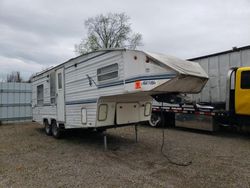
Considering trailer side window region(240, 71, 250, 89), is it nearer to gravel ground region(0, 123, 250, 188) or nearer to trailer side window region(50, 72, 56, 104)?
gravel ground region(0, 123, 250, 188)

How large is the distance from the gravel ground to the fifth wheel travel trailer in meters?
0.88

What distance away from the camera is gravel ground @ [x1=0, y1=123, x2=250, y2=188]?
192 inches

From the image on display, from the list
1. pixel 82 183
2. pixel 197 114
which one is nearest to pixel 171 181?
pixel 82 183

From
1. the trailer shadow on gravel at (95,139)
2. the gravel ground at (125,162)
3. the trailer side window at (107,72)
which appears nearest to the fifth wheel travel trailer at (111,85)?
the trailer side window at (107,72)

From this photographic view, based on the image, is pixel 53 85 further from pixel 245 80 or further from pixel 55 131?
pixel 245 80

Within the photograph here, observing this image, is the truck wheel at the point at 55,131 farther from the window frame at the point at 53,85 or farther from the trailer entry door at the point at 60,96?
the window frame at the point at 53,85

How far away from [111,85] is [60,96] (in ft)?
10.3

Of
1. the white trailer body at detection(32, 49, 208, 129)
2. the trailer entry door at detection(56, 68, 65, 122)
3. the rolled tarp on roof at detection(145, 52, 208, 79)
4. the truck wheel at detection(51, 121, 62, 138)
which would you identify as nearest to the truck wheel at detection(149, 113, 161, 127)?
the white trailer body at detection(32, 49, 208, 129)

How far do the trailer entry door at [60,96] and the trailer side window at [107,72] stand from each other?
235 centimetres

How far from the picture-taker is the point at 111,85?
661 cm

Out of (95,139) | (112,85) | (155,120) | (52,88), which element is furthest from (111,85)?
(155,120)

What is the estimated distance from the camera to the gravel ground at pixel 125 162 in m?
4.88

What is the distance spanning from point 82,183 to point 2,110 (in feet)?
40.6

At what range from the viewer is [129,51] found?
618 centimetres
